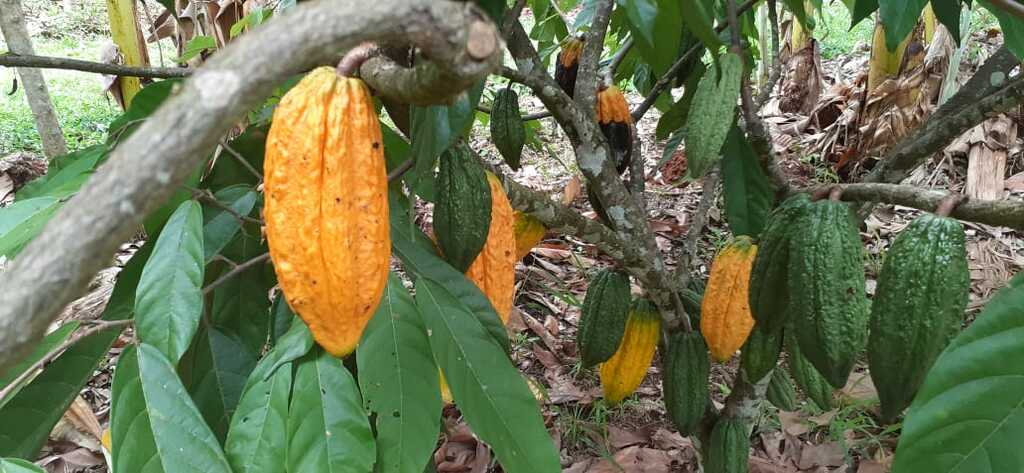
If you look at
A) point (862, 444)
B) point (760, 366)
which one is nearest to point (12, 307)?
point (760, 366)

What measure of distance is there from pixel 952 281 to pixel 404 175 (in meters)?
0.62

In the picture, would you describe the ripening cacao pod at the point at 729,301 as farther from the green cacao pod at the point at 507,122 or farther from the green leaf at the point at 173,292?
the green leaf at the point at 173,292

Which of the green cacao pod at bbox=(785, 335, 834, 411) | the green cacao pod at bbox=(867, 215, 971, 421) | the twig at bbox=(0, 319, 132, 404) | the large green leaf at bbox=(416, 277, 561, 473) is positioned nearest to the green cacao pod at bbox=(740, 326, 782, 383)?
the green cacao pod at bbox=(785, 335, 834, 411)

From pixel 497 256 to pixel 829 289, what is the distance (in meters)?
0.40

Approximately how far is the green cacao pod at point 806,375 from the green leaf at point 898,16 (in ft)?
1.66

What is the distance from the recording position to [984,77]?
1206 mm

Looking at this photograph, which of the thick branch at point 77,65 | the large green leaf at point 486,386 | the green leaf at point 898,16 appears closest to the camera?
the large green leaf at point 486,386

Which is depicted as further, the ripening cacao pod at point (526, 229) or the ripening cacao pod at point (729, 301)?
the ripening cacao pod at point (526, 229)

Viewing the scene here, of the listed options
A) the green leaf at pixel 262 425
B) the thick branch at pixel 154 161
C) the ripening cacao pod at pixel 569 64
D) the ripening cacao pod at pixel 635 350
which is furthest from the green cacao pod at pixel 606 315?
the thick branch at pixel 154 161

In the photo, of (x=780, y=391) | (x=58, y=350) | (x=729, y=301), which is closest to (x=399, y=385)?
(x=58, y=350)

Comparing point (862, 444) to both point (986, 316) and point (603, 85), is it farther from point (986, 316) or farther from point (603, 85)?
point (986, 316)

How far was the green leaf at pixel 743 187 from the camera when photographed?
1.20 m

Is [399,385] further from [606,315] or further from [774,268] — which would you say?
[606,315]

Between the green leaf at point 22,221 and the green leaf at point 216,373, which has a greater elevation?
the green leaf at point 22,221
